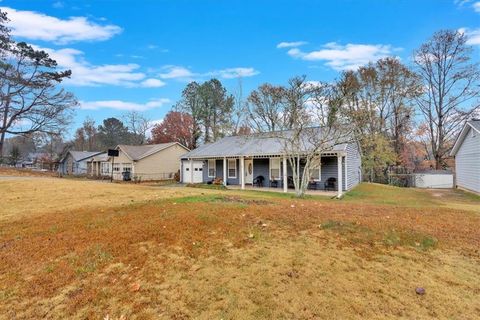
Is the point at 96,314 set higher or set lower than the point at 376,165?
lower

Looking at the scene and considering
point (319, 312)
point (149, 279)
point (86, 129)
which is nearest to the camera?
point (319, 312)

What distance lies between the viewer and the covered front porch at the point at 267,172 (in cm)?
1770

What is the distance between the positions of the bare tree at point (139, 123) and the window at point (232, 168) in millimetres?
32088

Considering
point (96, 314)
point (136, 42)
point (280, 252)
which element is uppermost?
point (136, 42)

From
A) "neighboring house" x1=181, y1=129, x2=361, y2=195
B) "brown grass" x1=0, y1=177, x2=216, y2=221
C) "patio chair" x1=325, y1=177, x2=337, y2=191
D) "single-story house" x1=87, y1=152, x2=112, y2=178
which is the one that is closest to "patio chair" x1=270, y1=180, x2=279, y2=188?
"neighboring house" x1=181, y1=129, x2=361, y2=195

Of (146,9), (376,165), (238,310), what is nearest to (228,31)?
(146,9)

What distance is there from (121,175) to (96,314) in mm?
29566

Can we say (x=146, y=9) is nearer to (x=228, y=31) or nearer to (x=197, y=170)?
(x=228, y=31)

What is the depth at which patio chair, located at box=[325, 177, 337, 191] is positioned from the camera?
17984 mm

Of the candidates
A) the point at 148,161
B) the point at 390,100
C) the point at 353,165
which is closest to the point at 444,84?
the point at 390,100

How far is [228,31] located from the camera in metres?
17.4

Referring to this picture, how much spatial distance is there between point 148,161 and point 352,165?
68.2 ft

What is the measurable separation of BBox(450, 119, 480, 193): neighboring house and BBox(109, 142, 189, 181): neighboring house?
26.3 meters

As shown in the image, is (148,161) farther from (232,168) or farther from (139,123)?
(139,123)
